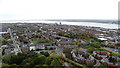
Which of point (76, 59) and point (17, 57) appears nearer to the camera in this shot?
point (17, 57)

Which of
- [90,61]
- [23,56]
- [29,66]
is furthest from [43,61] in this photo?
[90,61]

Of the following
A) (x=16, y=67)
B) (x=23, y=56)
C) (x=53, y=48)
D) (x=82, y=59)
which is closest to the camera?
(x=16, y=67)

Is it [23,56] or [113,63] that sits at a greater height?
[23,56]

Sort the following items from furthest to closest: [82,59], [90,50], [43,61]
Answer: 1. [90,50]
2. [82,59]
3. [43,61]

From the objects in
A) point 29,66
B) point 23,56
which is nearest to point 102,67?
point 29,66

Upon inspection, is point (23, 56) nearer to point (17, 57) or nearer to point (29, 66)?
point (17, 57)

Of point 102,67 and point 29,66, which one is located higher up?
point 29,66

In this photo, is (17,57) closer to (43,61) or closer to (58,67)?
(43,61)

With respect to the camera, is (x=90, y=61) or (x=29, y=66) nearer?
(x=29, y=66)

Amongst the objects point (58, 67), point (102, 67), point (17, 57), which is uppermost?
point (17, 57)
